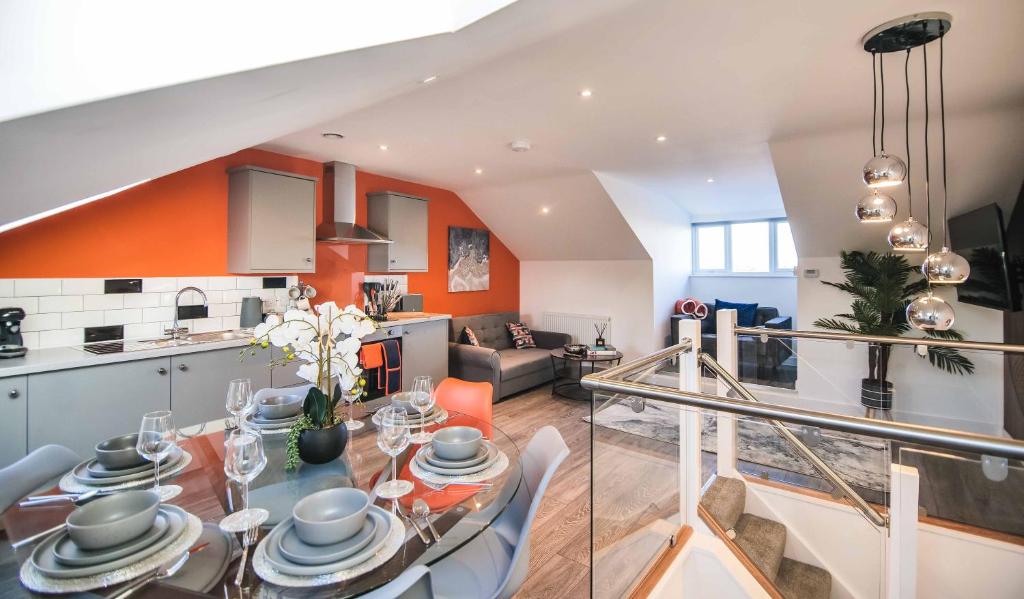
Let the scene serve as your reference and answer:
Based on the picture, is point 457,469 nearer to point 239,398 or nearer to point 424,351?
point 239,398

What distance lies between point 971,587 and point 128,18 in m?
4.07

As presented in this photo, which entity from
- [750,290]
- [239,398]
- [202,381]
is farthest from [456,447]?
[750,290]

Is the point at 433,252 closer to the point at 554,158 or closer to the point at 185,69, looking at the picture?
the point at 554,158

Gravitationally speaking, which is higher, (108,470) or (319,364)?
(319,364)

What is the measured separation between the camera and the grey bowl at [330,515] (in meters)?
1.08

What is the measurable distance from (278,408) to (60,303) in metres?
2.14

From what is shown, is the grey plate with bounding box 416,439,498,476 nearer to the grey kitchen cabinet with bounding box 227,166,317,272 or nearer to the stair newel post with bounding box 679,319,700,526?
the stair newel post with bounding box 679,319,700,526

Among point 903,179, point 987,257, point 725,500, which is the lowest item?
point 725,500

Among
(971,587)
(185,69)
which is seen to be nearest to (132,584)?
(185,69)

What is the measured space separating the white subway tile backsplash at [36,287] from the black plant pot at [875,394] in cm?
623

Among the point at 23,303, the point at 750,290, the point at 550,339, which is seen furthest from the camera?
the point at 750,290

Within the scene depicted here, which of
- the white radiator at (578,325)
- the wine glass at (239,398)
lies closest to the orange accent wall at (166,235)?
the wine glass at (239,398)

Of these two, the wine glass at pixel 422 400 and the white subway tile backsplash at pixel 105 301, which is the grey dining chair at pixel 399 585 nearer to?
the wine glass at pixel 422 400

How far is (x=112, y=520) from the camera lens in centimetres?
112
